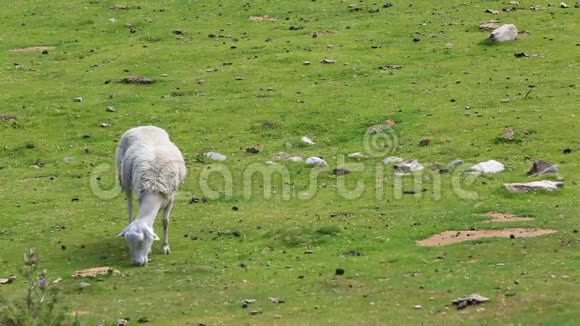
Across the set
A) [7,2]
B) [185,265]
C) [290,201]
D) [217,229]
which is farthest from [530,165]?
[7,2]

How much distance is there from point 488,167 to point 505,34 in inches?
695

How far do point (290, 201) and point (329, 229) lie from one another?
4199 millimetres

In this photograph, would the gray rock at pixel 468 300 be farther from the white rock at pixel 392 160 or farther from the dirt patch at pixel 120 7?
the dirt patch at pixel 120 7

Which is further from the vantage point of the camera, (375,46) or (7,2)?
(7,2)

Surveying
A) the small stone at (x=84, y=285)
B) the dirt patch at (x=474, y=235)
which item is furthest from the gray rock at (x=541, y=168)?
the small stone at (x=84, y=285)

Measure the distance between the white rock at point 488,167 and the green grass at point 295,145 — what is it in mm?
626

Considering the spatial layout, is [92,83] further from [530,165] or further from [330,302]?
[330,302]

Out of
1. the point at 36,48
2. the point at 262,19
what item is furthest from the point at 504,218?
the point at 36,48

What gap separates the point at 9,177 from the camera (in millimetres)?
31812

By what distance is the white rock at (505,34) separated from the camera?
4503 cm

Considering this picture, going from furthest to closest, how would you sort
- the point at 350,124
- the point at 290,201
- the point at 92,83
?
the point at 92,83 < the point at 350,124 < the point at 290,201

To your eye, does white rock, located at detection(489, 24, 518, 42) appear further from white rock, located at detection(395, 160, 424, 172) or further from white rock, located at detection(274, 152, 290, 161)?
white rock, located at detection(395, 160, 424, 172)

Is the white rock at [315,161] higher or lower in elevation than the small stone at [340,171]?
lower

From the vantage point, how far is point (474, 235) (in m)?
22.4
